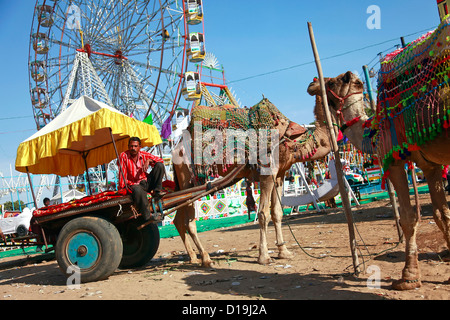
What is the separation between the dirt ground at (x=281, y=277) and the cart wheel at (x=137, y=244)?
0.25 meters

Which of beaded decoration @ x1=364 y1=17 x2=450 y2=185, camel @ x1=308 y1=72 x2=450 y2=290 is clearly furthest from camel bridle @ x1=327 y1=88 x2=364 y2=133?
beaded decoration @ x1=364 y1=17 x2=450 y2=185

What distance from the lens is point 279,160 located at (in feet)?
20.7

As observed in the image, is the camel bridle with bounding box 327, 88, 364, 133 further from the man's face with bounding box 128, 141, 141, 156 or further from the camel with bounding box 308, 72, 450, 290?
the man's face with bounding box 128, 141, 141, 156

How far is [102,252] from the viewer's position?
5.36 metres

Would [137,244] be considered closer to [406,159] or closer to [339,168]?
[339,168]

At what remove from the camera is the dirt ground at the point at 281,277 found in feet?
12.5

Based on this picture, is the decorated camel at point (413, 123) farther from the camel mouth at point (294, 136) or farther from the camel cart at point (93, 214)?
the camel cart at point (93, 214)

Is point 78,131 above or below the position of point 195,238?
above

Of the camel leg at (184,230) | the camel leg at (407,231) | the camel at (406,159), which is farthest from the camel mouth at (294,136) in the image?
the camel leg at (407,231)

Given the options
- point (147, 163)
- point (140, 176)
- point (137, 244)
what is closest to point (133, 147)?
point (147, 163)

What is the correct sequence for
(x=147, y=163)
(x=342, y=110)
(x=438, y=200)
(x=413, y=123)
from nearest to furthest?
(x=413, y=123) < (x=438, y=200) < (x=342, y=110) < (x=147, y=163)

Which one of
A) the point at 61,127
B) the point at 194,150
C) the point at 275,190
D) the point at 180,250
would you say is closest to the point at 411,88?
the point at 275,190

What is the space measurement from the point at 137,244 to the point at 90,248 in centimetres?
134

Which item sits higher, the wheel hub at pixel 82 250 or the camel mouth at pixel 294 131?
the camel mouth at pixel 294 131
